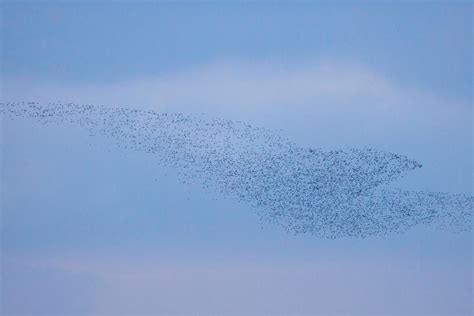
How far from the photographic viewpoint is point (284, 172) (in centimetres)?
424

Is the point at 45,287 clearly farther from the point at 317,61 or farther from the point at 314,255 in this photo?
the point at 317,61

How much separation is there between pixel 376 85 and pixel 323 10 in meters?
0.66

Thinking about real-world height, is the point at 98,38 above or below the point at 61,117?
above

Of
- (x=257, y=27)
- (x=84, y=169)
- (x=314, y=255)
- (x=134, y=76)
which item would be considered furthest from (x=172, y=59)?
(x=314, y=255)

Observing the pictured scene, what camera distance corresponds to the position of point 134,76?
4.22m

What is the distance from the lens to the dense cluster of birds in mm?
4219

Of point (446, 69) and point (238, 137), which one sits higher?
point (446, 69)

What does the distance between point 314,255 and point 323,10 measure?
1.74 metres

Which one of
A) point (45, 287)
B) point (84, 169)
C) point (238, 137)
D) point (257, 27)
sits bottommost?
point (45, 287)

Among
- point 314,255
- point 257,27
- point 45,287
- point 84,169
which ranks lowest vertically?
point 45,287

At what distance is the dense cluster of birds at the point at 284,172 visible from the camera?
4219 millimetres

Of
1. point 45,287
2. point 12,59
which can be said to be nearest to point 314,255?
point 45,287

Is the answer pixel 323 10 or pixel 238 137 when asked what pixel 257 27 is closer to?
pixel 323 10

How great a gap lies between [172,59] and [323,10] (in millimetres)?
1136
